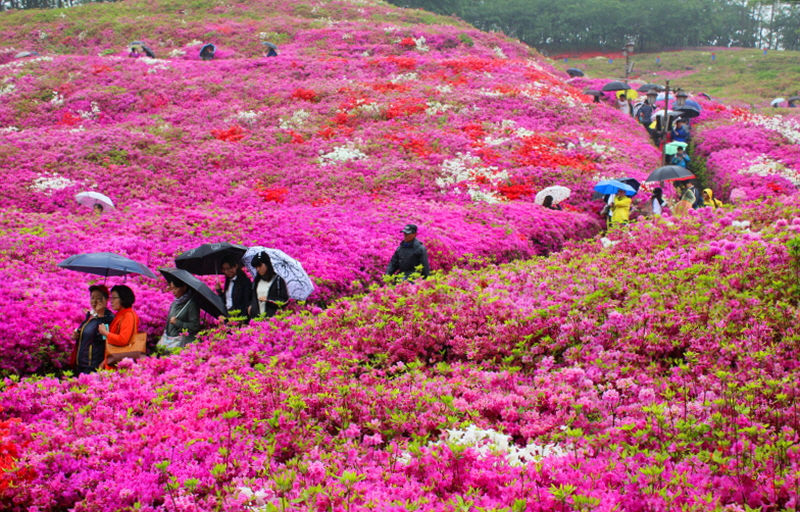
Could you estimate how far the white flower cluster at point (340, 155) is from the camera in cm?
2180

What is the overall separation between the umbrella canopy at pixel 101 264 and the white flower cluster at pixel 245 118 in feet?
57.0

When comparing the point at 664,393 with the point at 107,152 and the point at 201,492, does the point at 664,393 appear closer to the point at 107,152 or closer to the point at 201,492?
the point at 201,492

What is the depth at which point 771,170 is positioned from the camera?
21.5m

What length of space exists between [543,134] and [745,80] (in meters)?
47.1

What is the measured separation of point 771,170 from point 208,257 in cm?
2099

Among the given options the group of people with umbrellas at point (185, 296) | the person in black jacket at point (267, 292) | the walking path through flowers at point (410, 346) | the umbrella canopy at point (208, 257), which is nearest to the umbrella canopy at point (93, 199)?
the walking path through flowers at point (410, 346)

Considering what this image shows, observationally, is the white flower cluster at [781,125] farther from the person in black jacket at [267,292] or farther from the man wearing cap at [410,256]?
the person in black jacket at [267,292]

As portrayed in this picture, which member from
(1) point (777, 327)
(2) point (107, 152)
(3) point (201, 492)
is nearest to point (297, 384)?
(3) point (201, 492)

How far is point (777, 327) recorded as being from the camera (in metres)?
6.88

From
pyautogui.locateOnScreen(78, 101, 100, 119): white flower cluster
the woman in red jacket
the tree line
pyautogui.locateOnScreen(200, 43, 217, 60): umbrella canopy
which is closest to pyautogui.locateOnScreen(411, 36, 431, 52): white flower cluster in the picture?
pyautogui.locateOnScreen(200, 43, 217, 60): umbrella canopy

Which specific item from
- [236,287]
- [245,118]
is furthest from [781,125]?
[236,287]

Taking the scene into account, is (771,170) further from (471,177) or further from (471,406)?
(471,406)

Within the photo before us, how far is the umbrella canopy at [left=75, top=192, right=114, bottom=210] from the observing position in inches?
671

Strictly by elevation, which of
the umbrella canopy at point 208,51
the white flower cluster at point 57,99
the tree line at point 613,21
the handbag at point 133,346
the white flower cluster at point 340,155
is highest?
the tree line at point 613,21
